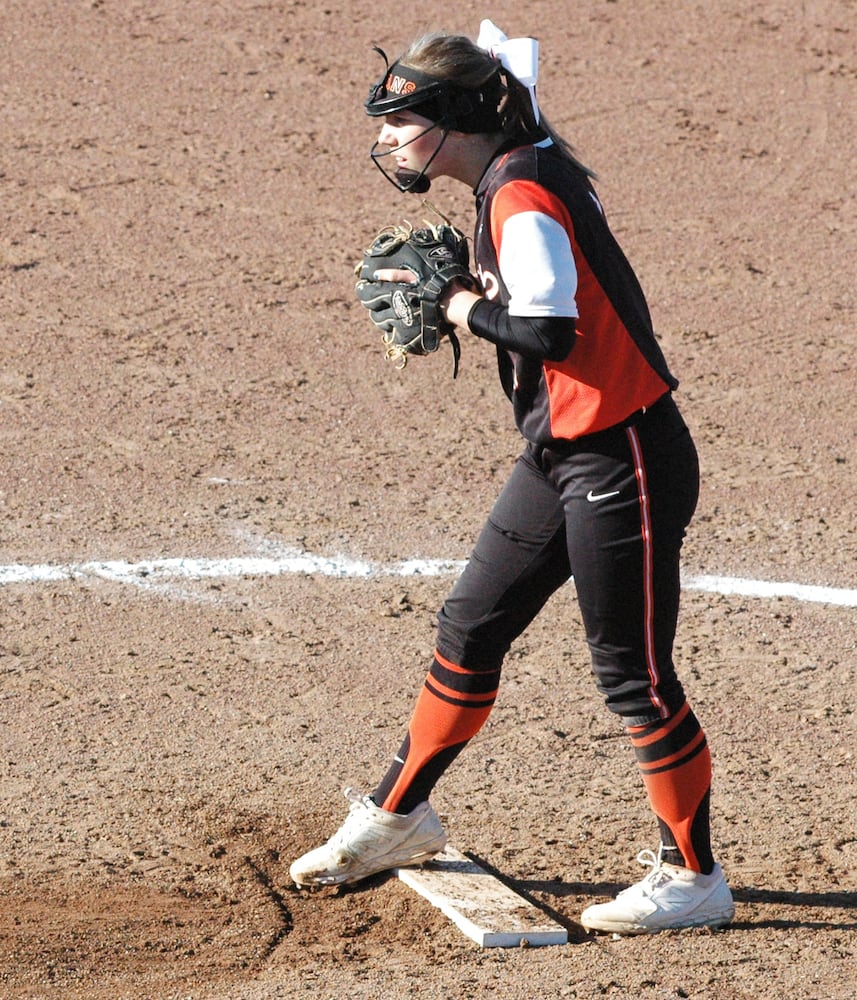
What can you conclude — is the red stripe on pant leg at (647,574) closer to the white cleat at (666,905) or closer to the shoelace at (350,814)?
the white cleat at (666,905)

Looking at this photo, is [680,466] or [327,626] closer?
[680,466]

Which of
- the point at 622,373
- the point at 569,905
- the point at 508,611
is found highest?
the point at 622,373

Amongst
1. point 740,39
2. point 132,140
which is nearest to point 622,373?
point 132,140

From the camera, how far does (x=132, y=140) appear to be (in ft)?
29.3

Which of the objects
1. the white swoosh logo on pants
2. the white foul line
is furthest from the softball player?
the white foul line

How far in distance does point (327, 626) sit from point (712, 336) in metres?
3.26

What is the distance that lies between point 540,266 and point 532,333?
14cm

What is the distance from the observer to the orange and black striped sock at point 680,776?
3.48 meters

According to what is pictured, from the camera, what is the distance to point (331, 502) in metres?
6.04

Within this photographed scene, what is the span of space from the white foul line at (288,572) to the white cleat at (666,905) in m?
1.96

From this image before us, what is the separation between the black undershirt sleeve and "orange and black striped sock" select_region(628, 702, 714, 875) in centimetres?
90

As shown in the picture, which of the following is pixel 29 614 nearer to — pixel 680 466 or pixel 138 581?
pixel 138 581

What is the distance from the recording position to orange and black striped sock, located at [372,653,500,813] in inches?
146

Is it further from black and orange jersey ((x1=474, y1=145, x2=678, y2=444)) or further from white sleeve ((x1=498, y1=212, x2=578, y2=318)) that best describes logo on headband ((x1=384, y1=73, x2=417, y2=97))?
white sleeve ((x1=498, y1=212, x2=578, y2=318))
